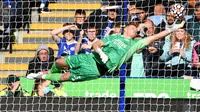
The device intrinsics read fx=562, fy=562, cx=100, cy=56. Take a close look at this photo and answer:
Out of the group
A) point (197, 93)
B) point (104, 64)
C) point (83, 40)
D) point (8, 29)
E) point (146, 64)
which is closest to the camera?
point (104, 64)

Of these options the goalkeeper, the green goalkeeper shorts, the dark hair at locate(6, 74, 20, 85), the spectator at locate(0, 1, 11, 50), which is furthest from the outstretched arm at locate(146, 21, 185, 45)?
the spectator at locate(0, 1, 11, 50)

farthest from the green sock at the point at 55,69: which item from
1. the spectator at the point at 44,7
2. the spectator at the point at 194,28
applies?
the spectator at the point at 44,7

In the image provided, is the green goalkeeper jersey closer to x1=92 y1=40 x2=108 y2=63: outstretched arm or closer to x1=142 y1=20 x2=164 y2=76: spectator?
x1=92 y1=40 x2=108 y2=63: outstretched arm

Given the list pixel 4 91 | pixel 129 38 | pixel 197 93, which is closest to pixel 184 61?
pixel 197 93

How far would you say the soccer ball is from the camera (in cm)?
869

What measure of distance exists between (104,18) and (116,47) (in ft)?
6.20

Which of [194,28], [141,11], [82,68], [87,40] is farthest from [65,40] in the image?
[194,28]

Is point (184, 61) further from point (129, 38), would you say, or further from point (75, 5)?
point (75, 5)

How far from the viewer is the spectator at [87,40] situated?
927 centimetres

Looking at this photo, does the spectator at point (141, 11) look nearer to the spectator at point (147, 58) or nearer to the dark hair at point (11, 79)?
the spectator at point (147, 58)

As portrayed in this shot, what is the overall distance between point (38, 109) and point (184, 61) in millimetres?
2380

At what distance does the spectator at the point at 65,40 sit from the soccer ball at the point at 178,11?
1.72 m

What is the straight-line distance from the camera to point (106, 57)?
24.8 ft

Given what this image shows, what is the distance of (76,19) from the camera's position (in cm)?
991
